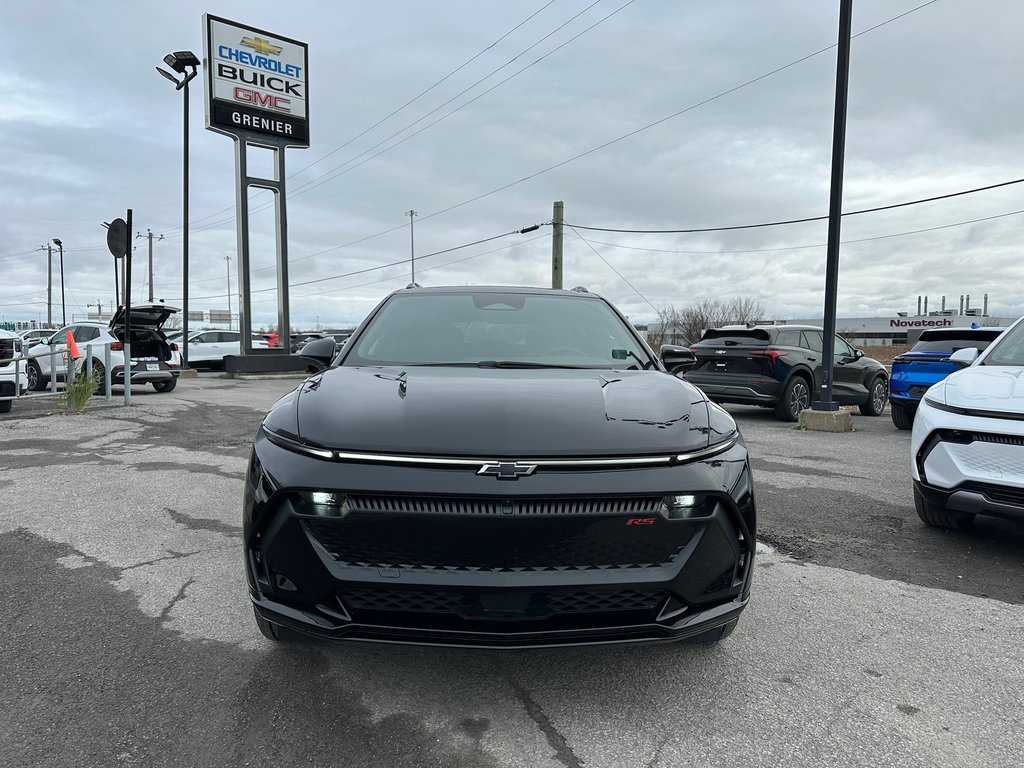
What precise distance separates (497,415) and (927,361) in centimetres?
841

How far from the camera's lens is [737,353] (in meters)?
10.5

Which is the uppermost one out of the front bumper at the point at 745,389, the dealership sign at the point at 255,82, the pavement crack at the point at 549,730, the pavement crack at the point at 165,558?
the dealership sign at the point at 255,82

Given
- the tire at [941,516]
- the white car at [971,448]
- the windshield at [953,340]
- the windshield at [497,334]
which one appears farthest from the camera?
the windshield at [953,340]

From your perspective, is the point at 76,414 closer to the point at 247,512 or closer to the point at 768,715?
the point at 247,512

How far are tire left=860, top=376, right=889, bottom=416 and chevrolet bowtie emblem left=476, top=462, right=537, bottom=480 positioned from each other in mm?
11463

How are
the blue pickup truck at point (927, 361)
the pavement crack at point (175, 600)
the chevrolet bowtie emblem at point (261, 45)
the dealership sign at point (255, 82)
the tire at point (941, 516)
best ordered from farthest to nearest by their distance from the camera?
1. the chevrolet bowtie emblem at point (261, 45)
2. the dealership sign at point (255, 82)
3. the blue pickup truck at point (927, 361)
4. the tire at point (941, 516)
5. the pavement crack at point (175, 600)

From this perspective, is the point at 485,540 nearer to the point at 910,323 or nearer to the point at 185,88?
the point at 185,88

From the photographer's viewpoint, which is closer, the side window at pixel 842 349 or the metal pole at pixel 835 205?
the metal pole at pixel 835 205

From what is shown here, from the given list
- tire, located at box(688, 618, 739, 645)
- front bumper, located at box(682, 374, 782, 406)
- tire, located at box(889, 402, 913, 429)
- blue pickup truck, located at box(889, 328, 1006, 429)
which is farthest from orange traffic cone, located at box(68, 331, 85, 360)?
tire, located at box(889, 402, 913, 429)

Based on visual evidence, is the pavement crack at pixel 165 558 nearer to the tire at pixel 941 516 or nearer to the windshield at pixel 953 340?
the tire at pixel 941 516

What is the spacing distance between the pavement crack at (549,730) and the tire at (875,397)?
11.2 meters

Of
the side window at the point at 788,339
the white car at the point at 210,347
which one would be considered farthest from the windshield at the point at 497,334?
the white car at the point at 210,347

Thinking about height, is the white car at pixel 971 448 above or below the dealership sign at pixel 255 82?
below

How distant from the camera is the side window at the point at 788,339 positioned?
1062 cm
